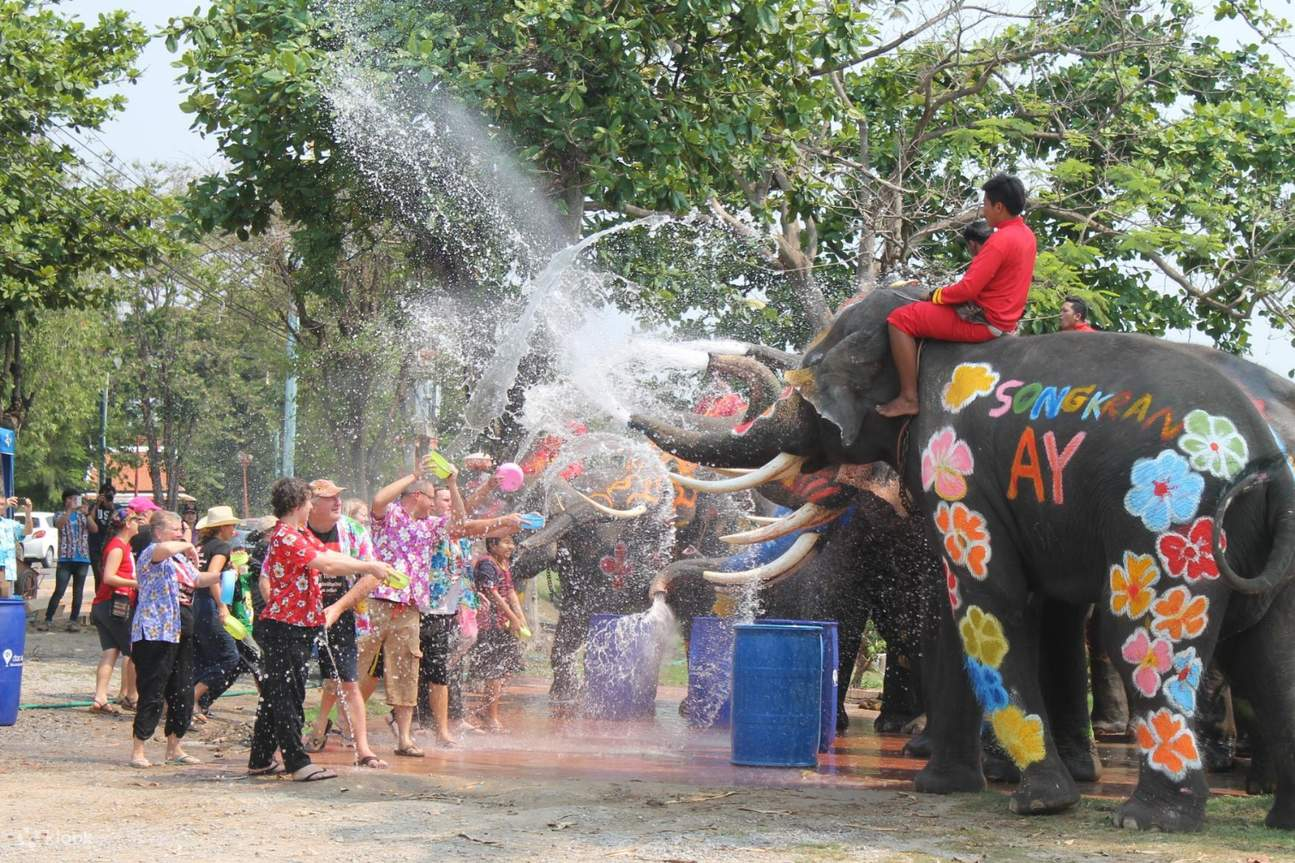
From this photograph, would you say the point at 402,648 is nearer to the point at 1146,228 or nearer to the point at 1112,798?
the point at 1112,798

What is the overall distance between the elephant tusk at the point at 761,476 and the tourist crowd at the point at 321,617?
4.72 feet

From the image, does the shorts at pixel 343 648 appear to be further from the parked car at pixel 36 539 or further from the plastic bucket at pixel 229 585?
the parked car at pixel 36 539

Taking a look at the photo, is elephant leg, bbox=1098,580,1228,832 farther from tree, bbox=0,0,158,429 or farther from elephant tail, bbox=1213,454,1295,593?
tree, bbox=0,0,158,429

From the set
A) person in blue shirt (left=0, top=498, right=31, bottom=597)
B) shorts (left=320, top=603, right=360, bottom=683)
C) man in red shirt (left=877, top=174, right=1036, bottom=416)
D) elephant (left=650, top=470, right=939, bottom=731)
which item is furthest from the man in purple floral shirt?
person in blue shirt (left=0, top=498, right=31, bottom=597)

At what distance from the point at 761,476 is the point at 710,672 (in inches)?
100

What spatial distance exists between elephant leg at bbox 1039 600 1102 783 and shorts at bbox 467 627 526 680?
4251 millimetres

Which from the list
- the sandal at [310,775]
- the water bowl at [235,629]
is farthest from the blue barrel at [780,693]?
the water bowl at [235,629]

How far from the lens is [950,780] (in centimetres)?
831

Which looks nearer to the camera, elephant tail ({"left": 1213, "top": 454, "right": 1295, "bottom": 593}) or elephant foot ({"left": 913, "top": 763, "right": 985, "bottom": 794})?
elephant tail ({"left": 1213, "top": 454, "right": 1295, "bottom": 593})

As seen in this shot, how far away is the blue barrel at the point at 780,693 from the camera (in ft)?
30.6

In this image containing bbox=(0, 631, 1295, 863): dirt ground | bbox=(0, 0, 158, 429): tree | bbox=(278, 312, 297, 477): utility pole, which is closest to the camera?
bbox=(0, 631, 1295, 863): dirt ground

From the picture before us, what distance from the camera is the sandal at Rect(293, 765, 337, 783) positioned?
8453 millimetres

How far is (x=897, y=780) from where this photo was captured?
29.7 feet

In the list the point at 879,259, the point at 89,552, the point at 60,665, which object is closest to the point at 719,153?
the point at 879,259
